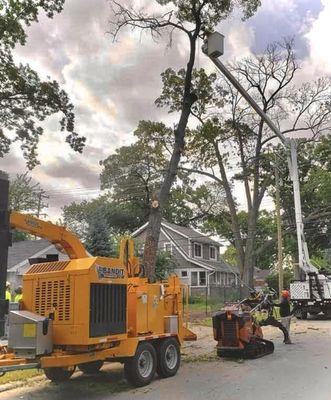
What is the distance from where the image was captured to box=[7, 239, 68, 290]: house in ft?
105

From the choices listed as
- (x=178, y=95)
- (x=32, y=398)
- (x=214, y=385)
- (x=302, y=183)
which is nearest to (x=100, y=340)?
(x=32, y=398)

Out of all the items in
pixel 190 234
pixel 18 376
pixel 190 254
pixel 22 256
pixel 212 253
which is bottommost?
pixel 18 376

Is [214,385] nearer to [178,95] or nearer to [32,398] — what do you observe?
[32,398]

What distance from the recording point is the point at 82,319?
923cm

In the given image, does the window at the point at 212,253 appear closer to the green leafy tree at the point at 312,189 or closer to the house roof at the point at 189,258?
the house roof at the point at 189,258

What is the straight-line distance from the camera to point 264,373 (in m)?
11.7

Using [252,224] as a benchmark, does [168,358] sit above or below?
below

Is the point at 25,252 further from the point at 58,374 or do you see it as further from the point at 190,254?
the point at 58,374

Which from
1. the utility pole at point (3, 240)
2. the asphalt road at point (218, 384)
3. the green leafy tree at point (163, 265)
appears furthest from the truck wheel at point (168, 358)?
the green leafy tree at point (163, 265)

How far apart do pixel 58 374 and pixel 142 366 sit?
5.76 ft

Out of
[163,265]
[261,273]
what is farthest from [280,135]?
[261,273]

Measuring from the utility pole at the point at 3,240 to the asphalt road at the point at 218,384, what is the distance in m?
3.61

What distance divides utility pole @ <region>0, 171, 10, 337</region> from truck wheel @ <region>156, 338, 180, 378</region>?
5.22m

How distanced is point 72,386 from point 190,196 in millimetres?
51720
